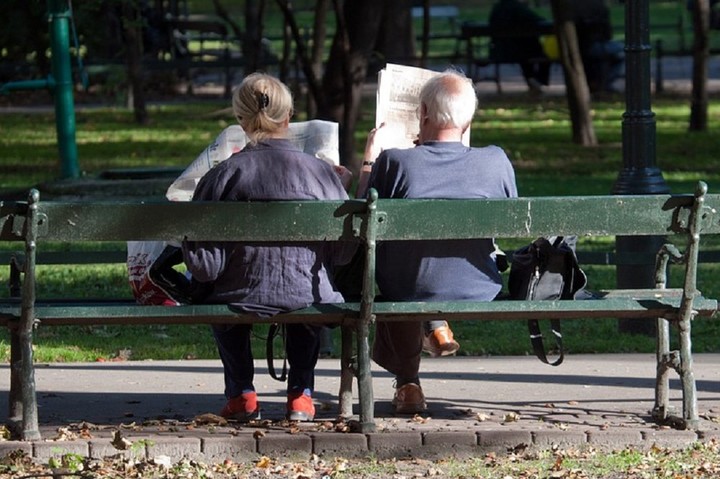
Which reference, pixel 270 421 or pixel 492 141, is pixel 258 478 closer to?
pixel 270 421

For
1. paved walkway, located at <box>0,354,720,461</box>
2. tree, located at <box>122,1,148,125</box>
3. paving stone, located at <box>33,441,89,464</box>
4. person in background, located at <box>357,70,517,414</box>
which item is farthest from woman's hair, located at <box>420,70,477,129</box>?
tree, located at <box>122,1,148,125</box>

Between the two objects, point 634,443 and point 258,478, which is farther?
point 634,443

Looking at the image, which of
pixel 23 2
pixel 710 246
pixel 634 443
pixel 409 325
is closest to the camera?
pixel 634 443

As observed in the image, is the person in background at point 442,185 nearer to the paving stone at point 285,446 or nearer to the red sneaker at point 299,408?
the red sneaker at point 299,408

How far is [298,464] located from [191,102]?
69.2 feet

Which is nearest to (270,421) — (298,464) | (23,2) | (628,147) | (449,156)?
(298,464)

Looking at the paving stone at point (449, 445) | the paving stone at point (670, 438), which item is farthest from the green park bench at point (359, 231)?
the paving stone at point (449, 445)

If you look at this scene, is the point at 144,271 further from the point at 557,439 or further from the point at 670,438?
the point at 670,438

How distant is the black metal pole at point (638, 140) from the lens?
8.12 metres

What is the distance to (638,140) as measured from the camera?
820 cm

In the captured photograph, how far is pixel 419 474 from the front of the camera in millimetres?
5355

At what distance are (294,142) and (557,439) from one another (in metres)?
1.57

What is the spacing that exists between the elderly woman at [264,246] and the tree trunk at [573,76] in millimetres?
12779

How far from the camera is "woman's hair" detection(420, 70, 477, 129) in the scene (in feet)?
19.3
